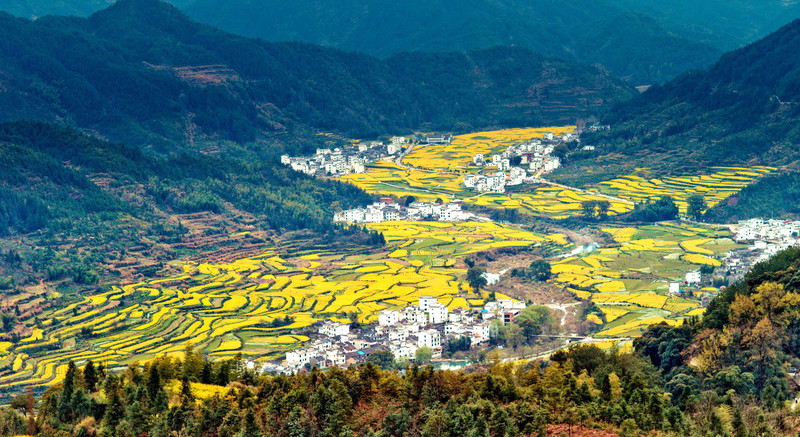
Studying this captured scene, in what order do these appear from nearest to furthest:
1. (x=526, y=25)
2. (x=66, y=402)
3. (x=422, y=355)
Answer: (x=66, y=402) < (x=422, y=355) < (x=526, y=25)

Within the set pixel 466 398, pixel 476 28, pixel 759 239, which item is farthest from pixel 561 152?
pixel 466 398

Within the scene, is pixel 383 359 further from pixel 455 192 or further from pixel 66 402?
pixel 455 192

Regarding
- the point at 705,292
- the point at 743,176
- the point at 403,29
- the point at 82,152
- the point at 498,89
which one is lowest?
the point at 705,292

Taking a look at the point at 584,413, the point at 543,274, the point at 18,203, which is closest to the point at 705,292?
the point at 543,274

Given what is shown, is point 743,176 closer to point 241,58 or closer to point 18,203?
point 18,203

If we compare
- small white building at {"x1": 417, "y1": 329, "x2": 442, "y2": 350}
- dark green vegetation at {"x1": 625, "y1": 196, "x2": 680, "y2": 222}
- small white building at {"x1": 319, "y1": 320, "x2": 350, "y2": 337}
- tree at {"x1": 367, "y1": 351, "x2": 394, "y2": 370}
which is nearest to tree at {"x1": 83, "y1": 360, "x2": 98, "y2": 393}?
tree at {"x1": 367, "y1": 351, "x2": 394, "y2": 370}

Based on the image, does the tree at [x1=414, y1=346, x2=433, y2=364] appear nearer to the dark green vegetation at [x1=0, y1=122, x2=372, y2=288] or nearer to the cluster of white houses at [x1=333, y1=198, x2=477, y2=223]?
the dark green vegetation at [x1=0, y1=122, x2=372, y2=288]
